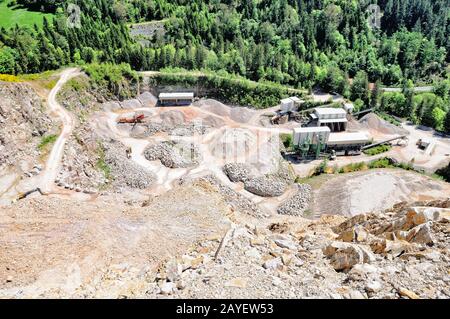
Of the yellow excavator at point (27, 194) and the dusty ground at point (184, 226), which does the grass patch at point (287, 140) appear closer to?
the dusty ground at point (184, 226)

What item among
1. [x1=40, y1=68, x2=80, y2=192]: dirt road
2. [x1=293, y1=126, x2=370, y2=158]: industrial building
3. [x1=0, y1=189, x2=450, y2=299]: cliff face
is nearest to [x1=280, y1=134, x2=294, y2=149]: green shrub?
[x1=293, y1=126, x2=370, y2=158]: industrial building

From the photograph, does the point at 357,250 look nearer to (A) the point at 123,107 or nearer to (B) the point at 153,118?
(B) the point at 153,118

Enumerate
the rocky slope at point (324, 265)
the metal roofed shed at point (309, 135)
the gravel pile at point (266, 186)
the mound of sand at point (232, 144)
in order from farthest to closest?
the metal roofed shed at point (309, 135)
the mound of sand at point (232, 144)
the gravel pile at point (266, 186)
the rocky slope at point (324, 265)

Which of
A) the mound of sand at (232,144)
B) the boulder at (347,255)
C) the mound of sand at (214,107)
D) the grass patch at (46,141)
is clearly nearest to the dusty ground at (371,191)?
the mound of sand at (232,144)

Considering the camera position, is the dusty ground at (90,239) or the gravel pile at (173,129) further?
the gravel pile at (173,129)

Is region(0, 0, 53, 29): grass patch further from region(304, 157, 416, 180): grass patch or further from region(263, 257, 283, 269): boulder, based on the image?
region(263, 257, 283, 269): boulder

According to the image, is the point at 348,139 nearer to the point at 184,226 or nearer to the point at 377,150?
the point at 377,150

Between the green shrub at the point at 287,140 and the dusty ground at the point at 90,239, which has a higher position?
the dusty ground at the point at 90,239
